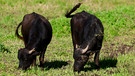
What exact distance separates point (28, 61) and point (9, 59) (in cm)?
138

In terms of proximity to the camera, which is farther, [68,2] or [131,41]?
[68,2]

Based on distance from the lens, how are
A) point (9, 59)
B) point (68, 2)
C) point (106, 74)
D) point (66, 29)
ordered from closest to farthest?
point (106, 74) < point (9, 59) < point (66, 29) < point (68, 2)

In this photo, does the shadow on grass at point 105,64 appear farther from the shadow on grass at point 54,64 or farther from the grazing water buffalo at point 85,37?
the shadow on grass at point 54,64

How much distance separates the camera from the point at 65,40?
15133mm

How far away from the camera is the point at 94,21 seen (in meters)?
10.5

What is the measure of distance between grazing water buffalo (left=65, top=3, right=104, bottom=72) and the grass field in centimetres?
32

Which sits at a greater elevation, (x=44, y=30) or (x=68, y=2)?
(x=44, y=30)

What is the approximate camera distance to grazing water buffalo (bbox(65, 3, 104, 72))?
32.8 ft

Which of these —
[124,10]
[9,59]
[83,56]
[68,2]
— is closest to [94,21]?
[83,56]

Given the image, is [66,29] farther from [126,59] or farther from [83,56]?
[83,56]

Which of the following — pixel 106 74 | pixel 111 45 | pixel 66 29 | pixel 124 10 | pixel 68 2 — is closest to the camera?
pixel 106 74

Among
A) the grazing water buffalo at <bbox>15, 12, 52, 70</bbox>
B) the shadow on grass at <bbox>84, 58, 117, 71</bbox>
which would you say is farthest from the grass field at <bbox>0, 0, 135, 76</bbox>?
the grazing water buffalo at <bbox>15, 12, 52, 70</bbox>

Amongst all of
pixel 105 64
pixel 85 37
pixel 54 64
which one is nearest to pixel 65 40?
pixel 54 64

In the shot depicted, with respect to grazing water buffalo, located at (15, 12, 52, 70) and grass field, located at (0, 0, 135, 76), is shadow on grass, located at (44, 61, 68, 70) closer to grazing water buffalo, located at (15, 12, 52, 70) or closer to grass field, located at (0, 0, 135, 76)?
grass field, located at (0, 0, 135, 76)
